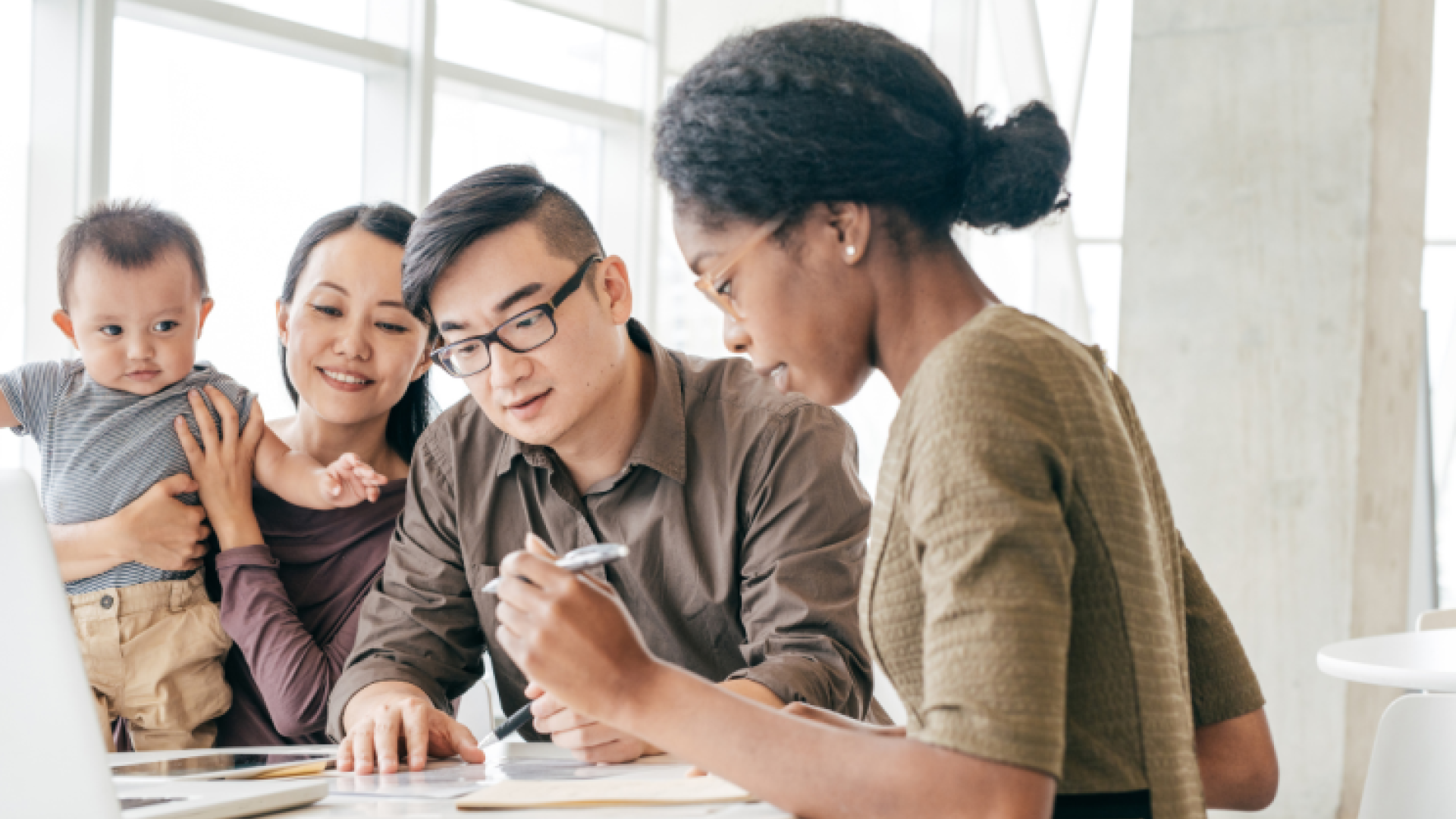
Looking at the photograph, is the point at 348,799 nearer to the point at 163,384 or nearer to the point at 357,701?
the point at 357,701

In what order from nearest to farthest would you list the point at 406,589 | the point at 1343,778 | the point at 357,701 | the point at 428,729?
the point at 428,729, the point at 357,701, the point at 406,589, the point at 1343,778

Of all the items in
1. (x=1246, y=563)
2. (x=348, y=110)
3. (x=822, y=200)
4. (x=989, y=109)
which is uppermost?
(x=348, y=110)

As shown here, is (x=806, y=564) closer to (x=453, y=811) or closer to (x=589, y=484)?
(x=589, y=484)

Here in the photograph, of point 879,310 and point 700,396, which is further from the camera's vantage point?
point 700,396

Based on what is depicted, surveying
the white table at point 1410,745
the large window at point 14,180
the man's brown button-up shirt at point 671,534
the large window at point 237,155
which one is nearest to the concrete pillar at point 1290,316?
the white table at point 1410,745

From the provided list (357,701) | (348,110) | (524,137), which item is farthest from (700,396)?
(524,137)

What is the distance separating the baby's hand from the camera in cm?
220

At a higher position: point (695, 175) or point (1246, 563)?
point (695, 175)

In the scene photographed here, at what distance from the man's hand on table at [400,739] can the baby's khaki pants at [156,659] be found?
56cm

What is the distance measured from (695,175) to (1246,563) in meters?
3.31

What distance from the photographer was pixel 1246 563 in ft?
13.3

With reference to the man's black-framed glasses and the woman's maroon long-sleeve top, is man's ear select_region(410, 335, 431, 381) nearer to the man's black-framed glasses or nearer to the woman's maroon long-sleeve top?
the woman's maroon long-sleeve top

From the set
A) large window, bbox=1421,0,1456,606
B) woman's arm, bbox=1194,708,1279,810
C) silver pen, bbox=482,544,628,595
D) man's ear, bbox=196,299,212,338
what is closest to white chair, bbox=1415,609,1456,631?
woman's arm, bbox=1194,708,1279,810

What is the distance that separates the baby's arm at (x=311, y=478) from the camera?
2205 millimetres
